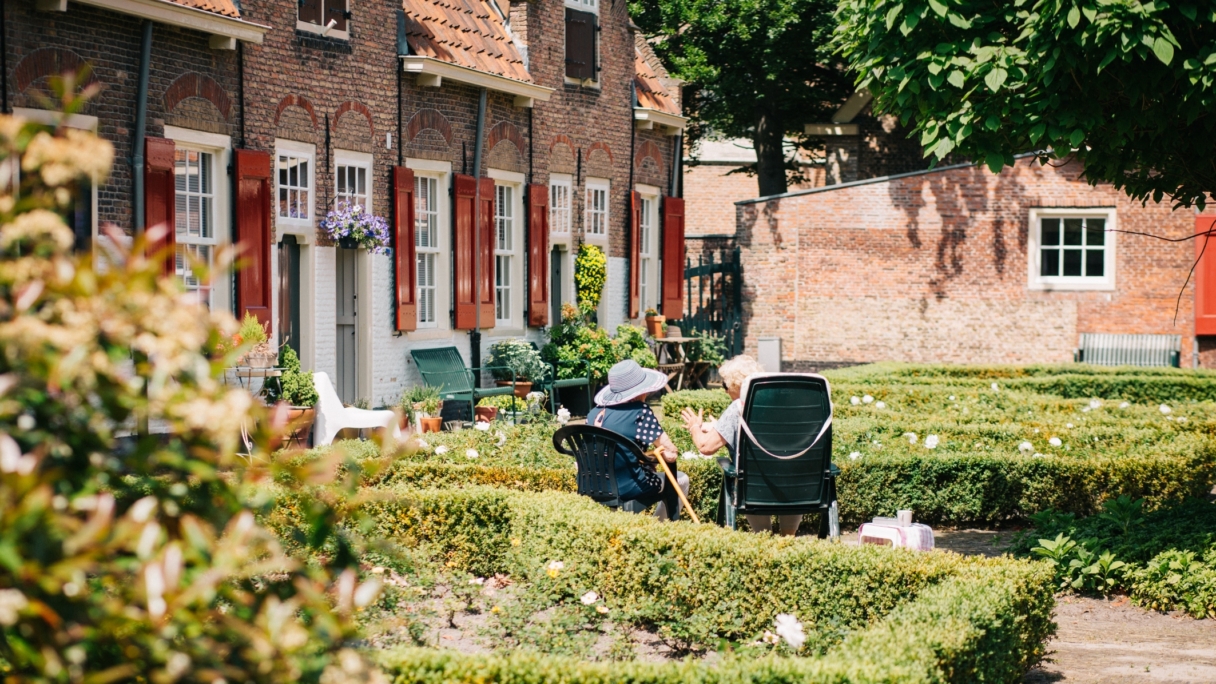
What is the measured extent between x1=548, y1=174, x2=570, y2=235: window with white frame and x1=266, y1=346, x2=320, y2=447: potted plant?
6.23 meters

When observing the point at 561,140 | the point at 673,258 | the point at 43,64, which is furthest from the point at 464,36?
the point at 43,64

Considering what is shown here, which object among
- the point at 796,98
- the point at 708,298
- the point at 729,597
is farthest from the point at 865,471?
the point at 796,98

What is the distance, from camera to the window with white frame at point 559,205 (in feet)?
61.2

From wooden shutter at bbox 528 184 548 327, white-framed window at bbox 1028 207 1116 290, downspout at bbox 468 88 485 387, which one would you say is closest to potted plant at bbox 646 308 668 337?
wooden shutter at bbox 528 184 548 327

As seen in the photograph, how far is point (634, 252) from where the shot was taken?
811 inches

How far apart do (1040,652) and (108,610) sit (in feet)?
15.5

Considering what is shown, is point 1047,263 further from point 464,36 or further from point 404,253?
point 404,253

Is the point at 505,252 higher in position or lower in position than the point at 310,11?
lower

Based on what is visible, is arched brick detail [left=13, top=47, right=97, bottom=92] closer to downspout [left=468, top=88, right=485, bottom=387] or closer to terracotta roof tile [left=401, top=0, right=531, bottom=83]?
terracotta roof tile [left=401, top=0, right=531, bottom=83]

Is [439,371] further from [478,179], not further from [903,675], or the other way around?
[903,675]

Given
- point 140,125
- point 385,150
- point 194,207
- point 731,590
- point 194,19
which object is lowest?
point 731,590

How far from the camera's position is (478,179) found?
1650 cm

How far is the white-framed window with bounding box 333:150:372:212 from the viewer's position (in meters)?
14.2

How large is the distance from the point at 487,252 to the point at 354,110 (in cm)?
310
